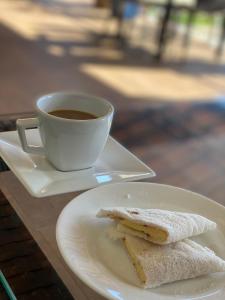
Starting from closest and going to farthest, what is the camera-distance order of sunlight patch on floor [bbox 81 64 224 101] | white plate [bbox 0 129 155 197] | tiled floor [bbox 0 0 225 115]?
white plate [bbox 0 129 155 197] < tiled floor [bbox 0 0 225 115] < sunlight patch on floor [bbox 81 64 224 101]

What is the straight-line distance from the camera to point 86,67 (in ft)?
8.78

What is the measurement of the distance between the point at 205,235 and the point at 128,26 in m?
3.46

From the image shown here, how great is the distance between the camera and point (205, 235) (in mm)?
530

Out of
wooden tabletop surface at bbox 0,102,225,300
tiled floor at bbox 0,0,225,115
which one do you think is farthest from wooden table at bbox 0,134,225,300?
tiled floor at bbox 0,0,225,115

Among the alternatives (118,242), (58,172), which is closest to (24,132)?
(58,172)

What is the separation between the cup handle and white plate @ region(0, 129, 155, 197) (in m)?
0.01

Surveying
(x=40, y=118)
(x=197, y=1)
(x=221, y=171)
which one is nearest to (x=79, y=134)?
(x=40, y=118)

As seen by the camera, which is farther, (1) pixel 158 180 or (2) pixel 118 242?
(1) pixel 158 180

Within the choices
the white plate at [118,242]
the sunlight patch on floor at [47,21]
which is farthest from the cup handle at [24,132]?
the sunlight patch on floor at [47,21]

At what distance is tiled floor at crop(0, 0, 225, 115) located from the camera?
2.28 m

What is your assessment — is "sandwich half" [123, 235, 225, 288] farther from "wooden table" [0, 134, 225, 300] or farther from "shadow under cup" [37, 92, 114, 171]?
"shadow under cup" [37, 92, 114, 171]

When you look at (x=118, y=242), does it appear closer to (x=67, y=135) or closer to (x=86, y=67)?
(x=67, y=135)

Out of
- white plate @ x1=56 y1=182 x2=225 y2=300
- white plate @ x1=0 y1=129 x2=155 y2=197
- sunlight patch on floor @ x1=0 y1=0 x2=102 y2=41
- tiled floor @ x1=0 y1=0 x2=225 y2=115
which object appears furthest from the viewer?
sunlight patch on floor @ x1=0 y1=0 x2=102 y2=41

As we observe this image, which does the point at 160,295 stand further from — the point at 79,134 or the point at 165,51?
the point at 165,51
